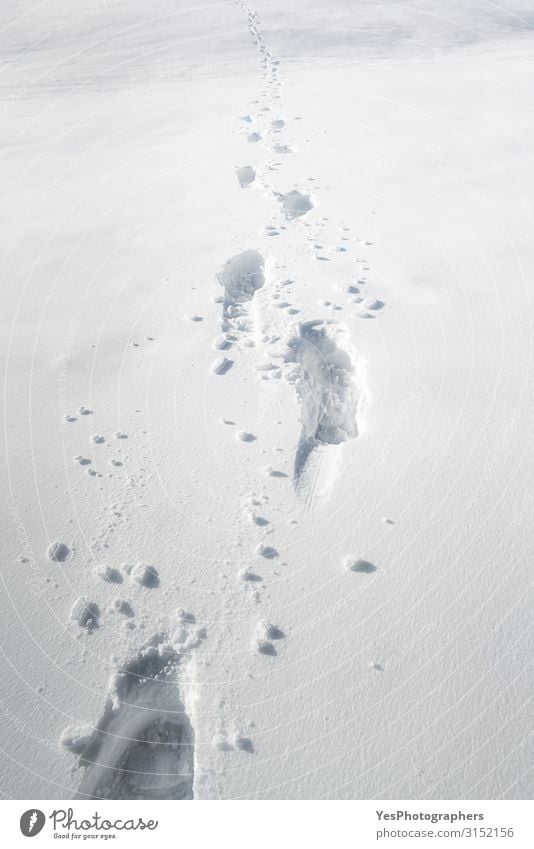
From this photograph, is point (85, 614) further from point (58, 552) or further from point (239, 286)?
point (239, 286)

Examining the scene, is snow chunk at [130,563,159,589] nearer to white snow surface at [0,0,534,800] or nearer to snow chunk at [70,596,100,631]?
white snow surface at [0,0,534,800]

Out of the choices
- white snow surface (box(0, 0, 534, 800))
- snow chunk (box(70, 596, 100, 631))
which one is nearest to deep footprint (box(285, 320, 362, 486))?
white snow surface (box(0, 0, 534, 800))

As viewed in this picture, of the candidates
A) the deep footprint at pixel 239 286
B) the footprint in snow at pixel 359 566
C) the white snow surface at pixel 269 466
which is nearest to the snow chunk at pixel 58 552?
the white snow surface at pixel 269 466

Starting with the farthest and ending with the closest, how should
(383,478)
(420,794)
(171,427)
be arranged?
(171,427) < (383,478) < (420,794)

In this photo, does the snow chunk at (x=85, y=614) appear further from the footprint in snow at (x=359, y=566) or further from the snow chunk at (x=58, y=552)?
the footprint in snow at (x=359, y=566)
